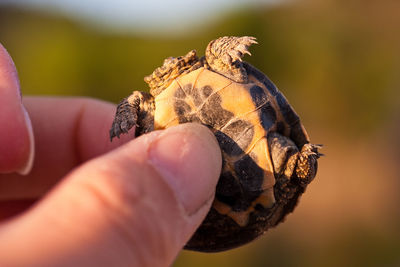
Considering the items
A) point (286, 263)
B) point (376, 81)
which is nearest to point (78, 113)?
point (286, 263)

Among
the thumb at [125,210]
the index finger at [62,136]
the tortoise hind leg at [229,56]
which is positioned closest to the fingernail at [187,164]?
the thumb at [125,210]

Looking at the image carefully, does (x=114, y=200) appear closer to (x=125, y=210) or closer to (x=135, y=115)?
(x=125, y=210)

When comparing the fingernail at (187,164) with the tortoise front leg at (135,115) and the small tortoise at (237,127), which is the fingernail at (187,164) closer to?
the small tortoise at (237,127)

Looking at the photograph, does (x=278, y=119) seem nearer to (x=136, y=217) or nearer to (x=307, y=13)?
(x=136, y=217)

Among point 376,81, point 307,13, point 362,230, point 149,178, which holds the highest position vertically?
point 149,178

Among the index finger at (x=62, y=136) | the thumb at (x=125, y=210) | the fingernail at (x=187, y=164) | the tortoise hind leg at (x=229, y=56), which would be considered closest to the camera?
the thumb at (x=125, y=210)

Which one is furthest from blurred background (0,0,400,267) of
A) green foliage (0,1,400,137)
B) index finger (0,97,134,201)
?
index finger (0,97,134,201)
